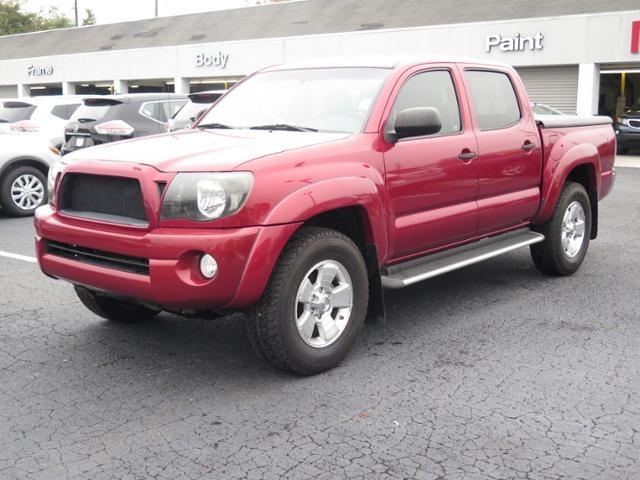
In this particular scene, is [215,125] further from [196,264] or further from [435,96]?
[196,264]

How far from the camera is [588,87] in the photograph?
24516 mm

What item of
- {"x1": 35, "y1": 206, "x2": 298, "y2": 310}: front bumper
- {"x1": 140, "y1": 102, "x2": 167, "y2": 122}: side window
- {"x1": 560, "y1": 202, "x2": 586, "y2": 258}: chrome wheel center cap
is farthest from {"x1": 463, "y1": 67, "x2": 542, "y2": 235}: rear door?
{"x1": 140, "y1": 102, "x2": 167, "y2": 122}: side window

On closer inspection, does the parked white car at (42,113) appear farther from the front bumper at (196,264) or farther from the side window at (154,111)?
Result: the front bumper at (196,264)

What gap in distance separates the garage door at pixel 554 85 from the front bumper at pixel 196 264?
22752 millimetres

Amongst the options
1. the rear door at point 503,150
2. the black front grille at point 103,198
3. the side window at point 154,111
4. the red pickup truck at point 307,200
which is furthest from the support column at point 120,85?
the black front grille at point 103,198

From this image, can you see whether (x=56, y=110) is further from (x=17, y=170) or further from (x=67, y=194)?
(x=67, y=194)

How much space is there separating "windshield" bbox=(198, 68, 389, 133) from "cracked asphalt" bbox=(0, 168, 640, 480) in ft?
4.69

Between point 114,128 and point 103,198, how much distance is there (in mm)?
7812

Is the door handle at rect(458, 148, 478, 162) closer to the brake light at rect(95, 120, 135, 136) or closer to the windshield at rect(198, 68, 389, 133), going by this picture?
the windshield at rect(198, 68, 389, 133)

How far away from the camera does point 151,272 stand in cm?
391

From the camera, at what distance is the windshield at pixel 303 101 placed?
16.3 ft

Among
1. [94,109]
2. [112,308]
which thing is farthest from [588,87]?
[112,308]

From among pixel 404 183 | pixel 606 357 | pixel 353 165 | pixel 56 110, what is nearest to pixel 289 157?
pixel 353 165

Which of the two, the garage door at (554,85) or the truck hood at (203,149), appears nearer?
the truck hood at (203,149)
